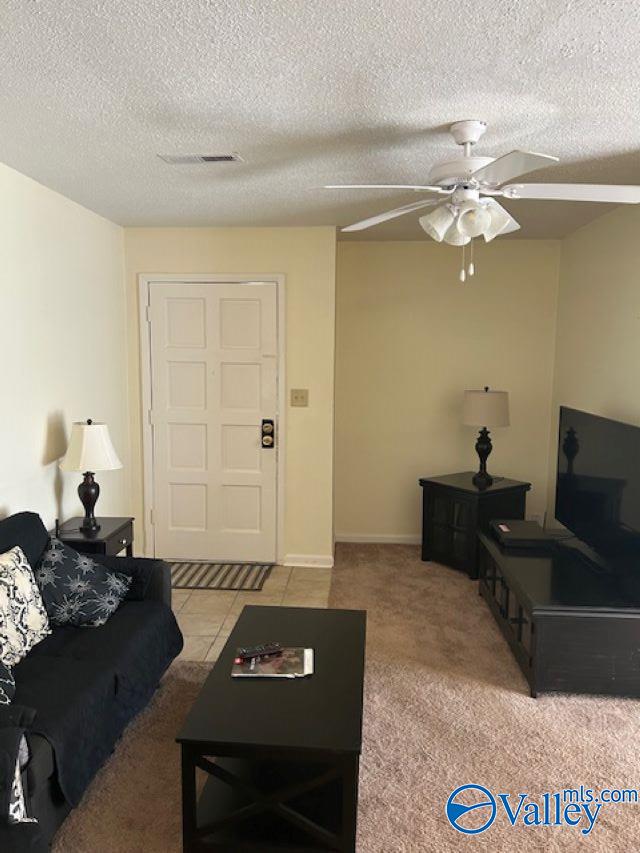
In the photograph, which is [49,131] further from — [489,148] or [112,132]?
[489,148]

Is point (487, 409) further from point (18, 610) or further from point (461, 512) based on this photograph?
point (18, 610)

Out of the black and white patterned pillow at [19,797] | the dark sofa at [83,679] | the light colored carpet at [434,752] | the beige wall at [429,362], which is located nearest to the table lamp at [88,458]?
the dark sofa at [83,679]

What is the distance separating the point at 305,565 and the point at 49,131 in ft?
10.9

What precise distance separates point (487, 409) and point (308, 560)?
1745 mm

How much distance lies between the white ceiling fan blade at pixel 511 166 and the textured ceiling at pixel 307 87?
274 millimetres

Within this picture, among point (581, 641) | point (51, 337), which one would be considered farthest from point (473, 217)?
point (51, 337)

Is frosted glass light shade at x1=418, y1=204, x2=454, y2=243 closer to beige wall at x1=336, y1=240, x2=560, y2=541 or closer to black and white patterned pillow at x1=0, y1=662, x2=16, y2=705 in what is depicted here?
black and white patterned pillow at x1=0, y1=662, x2=16, y2=705

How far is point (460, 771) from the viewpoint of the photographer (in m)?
2.46

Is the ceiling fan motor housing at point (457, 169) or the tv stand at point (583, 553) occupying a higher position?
the ceiling fan motor housing at point (457, 169)

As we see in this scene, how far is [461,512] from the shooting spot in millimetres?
4680

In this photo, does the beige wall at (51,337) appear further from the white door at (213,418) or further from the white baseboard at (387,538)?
the white baseboard at (387,538)

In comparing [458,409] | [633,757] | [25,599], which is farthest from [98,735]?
[458,409]

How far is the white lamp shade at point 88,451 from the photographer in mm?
3605

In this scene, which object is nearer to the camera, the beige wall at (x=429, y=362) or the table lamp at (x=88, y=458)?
the table lamp at (x=88, y=458)
